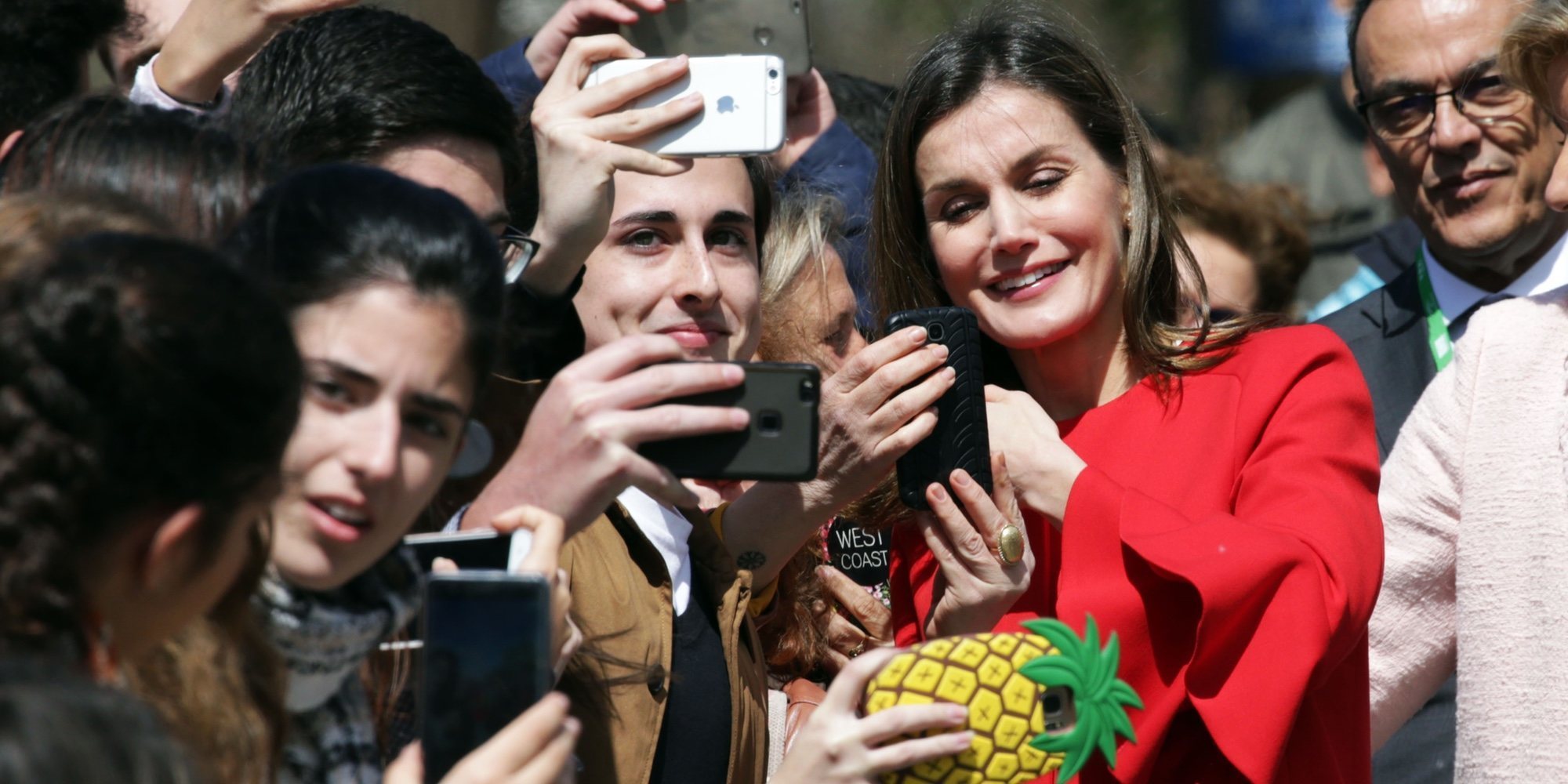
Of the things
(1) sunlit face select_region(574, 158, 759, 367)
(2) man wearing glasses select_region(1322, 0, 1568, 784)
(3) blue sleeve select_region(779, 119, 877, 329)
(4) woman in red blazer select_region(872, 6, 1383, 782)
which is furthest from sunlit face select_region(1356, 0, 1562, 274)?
(1) sunlit face select_region(574, 158, 759, 367)

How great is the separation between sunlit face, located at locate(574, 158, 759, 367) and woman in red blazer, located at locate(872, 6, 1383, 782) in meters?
0.29

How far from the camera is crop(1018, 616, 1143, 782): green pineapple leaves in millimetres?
1762

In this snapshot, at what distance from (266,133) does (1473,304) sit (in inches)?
113

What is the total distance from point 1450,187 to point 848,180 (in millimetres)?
1467

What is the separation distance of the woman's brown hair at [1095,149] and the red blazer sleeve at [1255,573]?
0.70ft

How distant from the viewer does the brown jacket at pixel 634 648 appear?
7.33ft

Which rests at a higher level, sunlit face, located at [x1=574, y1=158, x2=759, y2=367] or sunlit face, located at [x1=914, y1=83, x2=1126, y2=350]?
sunlit face, located at [x1=914, y1=83, x2=1126, y2=350]

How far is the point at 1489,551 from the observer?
8.39ft

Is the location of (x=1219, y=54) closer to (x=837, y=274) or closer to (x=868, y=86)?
(x=868, y=86)

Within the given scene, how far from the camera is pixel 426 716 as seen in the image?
1.52 m

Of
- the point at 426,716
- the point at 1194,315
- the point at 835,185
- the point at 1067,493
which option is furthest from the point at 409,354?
the point at 835,185

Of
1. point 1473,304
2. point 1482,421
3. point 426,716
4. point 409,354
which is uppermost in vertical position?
point 409,354

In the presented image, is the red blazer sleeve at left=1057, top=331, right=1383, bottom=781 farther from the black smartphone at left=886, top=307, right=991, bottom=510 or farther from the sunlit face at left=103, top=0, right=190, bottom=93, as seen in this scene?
the sunlit face at left=103, top=0, right=190, bottom=93

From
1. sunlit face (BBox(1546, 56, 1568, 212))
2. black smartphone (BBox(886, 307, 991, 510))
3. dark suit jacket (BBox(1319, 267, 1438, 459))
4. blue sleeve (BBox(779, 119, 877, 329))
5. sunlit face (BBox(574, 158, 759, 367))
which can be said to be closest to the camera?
black smartphone (BBox(886, 307, 991, 510))
